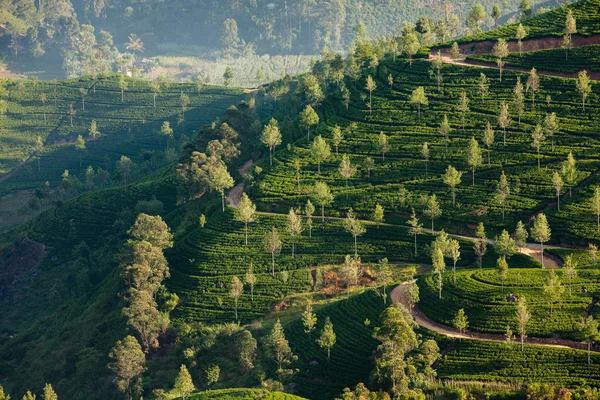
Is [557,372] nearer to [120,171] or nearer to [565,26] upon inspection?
[565,26]

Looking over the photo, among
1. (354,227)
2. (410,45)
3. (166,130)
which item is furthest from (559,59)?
(166,130)

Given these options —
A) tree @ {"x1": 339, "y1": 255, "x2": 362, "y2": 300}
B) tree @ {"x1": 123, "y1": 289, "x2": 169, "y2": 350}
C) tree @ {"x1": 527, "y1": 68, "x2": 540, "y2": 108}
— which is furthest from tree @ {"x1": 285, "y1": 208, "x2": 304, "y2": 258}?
tree @ {"x1": 527, "y1": 68, "x2": 540, "y2": 108}

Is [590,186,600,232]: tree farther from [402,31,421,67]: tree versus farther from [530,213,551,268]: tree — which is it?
[402,31,421,67]: tree

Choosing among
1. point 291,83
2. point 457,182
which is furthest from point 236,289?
point 291,83

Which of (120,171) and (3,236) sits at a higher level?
(120,171)

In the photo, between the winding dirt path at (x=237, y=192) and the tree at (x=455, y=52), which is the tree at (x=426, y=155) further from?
the winding dirt path at (x=237, y=192)

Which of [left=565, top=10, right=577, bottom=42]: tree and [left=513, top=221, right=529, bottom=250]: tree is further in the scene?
[left=565, top=10, right=577, bottom=42]: tree
